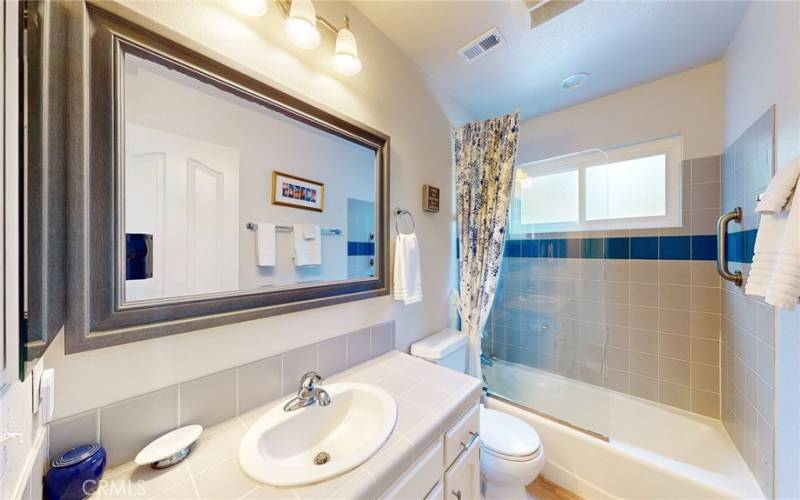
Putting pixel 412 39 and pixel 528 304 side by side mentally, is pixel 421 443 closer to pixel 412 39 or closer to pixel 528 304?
pixel 528 304

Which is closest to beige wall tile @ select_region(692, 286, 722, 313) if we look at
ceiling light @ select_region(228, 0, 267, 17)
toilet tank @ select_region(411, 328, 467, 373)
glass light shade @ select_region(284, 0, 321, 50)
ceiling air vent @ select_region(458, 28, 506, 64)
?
toilet tank @ select_region(411, 328, 467, 373)

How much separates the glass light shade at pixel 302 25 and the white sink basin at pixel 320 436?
4.19 ft

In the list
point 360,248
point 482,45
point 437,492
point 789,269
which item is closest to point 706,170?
point 789,269

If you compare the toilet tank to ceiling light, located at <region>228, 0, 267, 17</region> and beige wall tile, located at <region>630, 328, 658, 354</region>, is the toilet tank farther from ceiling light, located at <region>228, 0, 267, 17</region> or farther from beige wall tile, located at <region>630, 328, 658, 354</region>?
ceiling light, located at <region>228, 0, 267, 17</region>

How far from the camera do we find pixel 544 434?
1562 mm

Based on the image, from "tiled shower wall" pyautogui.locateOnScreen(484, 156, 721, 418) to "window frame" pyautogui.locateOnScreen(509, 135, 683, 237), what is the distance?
0.06 meters

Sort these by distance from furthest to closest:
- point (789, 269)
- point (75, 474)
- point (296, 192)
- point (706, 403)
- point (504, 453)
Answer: point (706, 403)
point (504, 453)
point (296, 192)
point (789, 269)
point (75, 474)

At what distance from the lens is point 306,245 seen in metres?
1.09

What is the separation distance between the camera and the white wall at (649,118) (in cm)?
166

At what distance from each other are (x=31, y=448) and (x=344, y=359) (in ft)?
2.69

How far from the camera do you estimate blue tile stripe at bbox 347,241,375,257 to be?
4.07ft

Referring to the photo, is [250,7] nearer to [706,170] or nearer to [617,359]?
[706,170]

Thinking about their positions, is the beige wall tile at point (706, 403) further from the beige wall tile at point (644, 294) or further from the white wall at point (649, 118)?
the white wall at point (649, 118)

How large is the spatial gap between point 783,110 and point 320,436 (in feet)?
7.03
